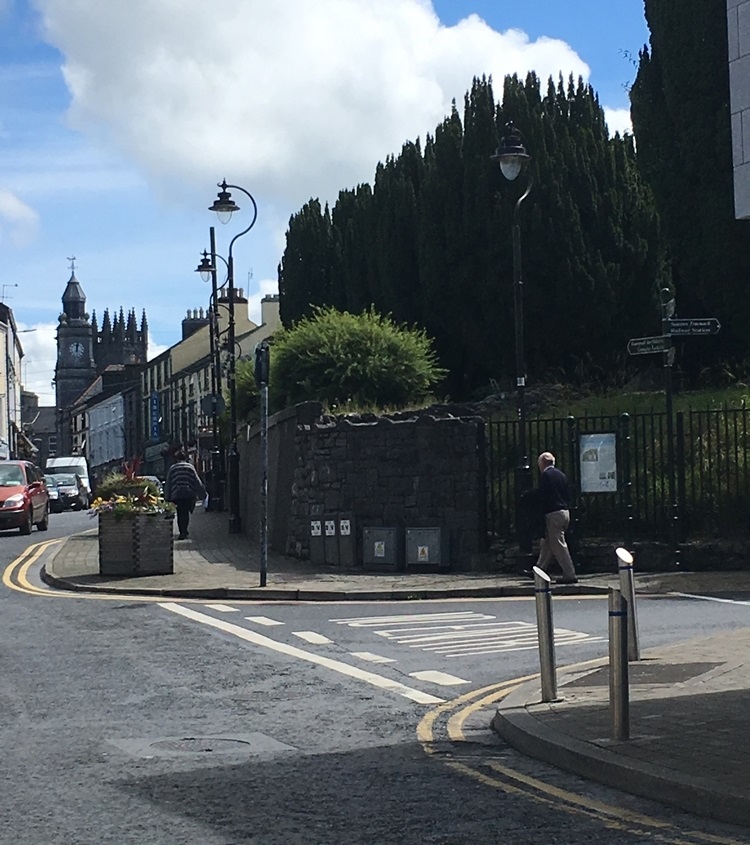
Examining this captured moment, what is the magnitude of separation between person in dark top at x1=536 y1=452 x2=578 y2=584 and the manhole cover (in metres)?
10.3

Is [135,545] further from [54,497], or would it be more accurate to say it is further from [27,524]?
[54,497]

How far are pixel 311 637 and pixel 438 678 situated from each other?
2.70 metres

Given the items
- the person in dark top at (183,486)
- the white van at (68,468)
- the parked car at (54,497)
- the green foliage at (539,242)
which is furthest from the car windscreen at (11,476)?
the white van at (68,468)

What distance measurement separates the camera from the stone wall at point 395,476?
21.0 meters

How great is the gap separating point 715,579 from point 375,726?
10.8m

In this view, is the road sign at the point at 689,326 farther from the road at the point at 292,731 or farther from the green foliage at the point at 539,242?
the green foliage at the point at 539,242

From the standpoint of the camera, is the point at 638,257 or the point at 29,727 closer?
the point at 29,727

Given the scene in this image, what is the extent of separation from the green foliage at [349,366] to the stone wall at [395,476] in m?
4.37

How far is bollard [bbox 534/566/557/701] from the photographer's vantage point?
903cm

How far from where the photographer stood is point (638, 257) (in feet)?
105

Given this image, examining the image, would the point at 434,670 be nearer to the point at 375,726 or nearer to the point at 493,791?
the point at 375,726

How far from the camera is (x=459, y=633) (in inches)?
538

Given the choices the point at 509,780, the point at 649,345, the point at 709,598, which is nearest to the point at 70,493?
the point at 649,345

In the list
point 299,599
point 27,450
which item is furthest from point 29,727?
point 27,450
